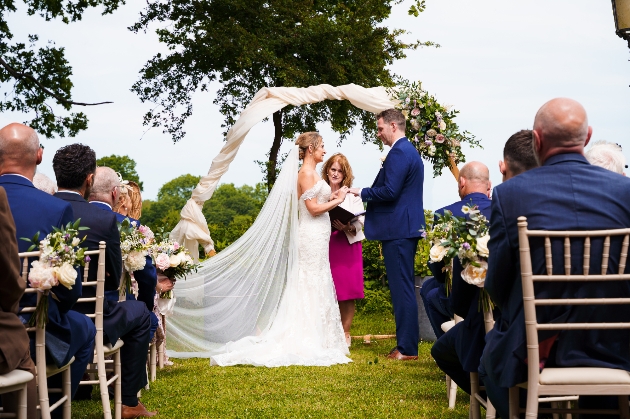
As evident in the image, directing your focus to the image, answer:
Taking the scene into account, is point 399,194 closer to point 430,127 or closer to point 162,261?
point 430,127

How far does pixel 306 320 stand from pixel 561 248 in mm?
5672

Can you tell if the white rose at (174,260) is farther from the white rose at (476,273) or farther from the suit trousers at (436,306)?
the white rose at (476,273)

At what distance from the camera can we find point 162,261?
7070 millimetres

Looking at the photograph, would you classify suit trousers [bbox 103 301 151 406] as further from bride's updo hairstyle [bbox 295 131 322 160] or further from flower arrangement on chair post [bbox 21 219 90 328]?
bride's updo hairstyle [bbox 295 131 322 160]

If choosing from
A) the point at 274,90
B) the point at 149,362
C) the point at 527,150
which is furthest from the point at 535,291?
the point at 274,90

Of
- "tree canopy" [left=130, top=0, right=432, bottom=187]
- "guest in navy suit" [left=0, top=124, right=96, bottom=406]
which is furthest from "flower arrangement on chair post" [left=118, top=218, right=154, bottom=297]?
"tree canopy" [left=130, top=0, right=432, bottom=187]

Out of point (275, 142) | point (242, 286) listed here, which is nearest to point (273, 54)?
point (275, 142)

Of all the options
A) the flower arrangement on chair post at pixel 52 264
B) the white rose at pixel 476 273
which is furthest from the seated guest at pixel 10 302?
the white rose at pixel 476 273

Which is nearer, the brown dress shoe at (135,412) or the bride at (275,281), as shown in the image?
the brown dress shoe at (135,412)

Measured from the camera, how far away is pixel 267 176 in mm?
20812

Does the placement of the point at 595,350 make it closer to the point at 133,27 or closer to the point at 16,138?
the point at 16,138

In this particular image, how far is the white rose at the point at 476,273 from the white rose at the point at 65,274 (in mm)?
1947

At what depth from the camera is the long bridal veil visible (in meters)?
9.16

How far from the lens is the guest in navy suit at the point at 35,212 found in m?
4.17
